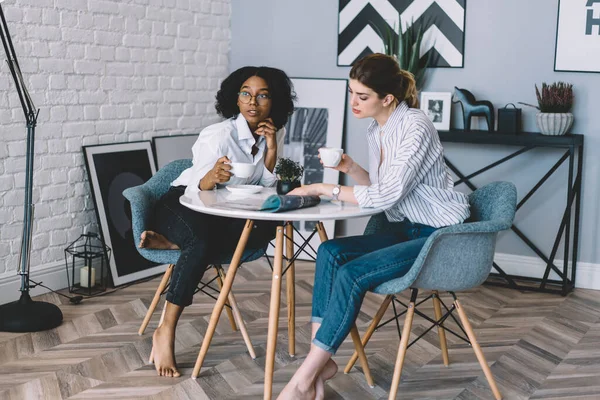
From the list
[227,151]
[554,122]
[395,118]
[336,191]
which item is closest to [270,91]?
[227,151]

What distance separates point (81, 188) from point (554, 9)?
2733 millimetres

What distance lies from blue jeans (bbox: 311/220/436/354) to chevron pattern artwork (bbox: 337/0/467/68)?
194 centimetres

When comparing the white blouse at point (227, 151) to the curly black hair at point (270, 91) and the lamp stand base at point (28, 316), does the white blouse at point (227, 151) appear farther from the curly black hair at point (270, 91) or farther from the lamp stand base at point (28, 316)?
the lamp stand base at point (28, 316)

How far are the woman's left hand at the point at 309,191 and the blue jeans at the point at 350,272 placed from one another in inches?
8.0

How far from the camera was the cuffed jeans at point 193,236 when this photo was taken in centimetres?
296

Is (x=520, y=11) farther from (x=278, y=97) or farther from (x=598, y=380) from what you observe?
(x=598, y=380)

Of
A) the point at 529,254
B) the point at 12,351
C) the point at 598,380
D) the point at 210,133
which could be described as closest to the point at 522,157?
the point at 529,254

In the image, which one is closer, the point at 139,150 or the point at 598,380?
the point at 598,380

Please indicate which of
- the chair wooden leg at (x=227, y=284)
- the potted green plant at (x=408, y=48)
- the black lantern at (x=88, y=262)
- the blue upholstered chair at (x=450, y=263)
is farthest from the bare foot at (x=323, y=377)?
the potted green plant at (x=408, y=48)

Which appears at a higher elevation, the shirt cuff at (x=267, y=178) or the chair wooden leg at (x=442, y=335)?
Answer: the shirt cuff at (x=267, y=178)

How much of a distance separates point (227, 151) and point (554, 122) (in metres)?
1.90

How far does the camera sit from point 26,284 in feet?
11.6

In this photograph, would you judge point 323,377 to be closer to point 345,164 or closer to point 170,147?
point 345,164

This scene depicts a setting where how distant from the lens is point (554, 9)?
4270mm
